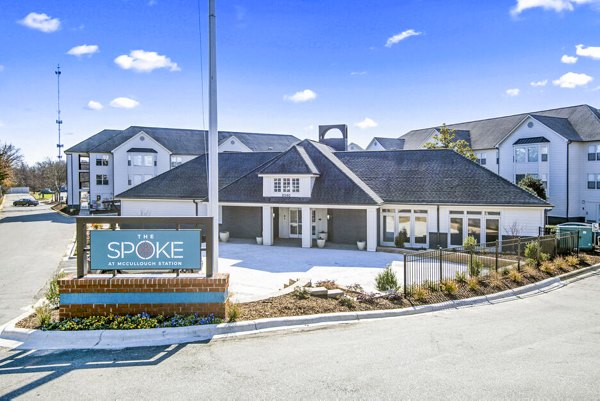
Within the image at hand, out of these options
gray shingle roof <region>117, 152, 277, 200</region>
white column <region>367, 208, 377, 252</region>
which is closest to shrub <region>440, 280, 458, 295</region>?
white column <region>367, 208, 377, 252</region>

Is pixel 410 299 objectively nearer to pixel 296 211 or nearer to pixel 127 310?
pixel 127 310

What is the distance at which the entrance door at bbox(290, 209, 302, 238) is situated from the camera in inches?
1100

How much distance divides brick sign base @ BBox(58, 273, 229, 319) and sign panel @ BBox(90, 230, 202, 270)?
35cm

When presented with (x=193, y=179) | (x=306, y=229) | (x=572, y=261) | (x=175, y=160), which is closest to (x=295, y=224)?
(x=306, y=229)

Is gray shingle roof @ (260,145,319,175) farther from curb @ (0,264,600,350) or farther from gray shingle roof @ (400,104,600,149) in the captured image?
gray shingle roof @ (400,104,600,149)

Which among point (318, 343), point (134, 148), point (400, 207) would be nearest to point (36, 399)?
point (318, 343)

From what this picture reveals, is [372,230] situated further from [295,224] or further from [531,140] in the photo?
[531,140]

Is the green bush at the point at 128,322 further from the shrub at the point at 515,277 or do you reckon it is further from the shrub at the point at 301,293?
the shrub at the point at 515,277

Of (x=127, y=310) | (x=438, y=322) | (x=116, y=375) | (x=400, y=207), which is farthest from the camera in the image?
(x=400, y=207)

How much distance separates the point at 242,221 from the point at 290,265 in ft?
28.5

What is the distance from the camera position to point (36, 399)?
6.20m

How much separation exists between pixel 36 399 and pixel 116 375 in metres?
1.12

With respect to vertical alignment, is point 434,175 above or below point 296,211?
above

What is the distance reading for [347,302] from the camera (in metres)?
11.2
